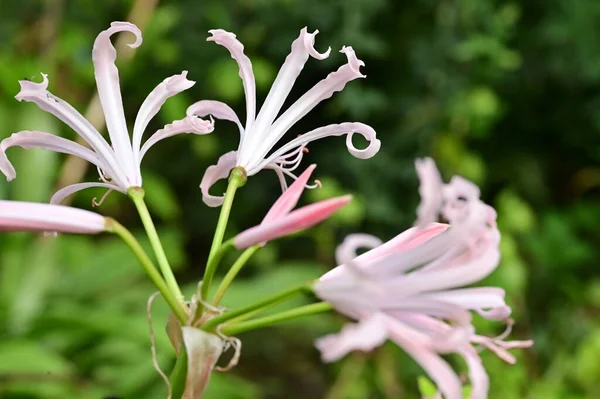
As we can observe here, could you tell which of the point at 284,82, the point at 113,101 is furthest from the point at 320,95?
the point at 113,101

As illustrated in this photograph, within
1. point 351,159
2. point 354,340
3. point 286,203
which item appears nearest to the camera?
point 354,340

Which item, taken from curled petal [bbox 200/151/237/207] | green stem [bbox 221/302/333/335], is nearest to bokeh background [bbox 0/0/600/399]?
curled petal [bbox 200/151/237/207]

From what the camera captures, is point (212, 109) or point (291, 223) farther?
point (212, 109)

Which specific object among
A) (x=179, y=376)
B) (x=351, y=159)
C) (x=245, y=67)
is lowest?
(x=351, y=159)

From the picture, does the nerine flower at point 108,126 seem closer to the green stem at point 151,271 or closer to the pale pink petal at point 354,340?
the green stem at point 151,271

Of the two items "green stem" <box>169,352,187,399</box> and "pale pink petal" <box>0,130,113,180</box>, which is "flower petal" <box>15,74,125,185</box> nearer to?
"pale pink petal" <box>0,130,113,180</box>

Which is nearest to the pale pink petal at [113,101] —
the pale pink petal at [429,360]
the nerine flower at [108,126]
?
the nerine flower at [108,126]

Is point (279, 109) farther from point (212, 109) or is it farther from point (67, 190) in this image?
point (67, 190)
